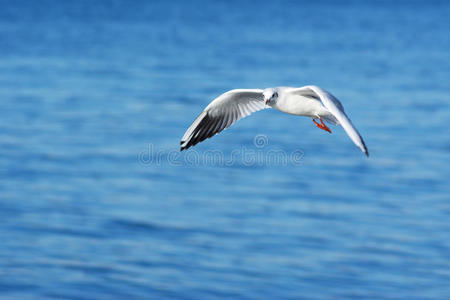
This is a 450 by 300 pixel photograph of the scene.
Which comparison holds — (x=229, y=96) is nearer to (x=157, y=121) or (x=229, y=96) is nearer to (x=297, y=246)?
(x=297, y=246)

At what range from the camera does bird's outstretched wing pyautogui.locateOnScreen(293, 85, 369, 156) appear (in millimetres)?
6656

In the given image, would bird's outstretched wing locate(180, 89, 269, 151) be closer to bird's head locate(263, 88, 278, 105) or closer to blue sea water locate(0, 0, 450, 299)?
bird's head locate(263, 88, 278, 105)

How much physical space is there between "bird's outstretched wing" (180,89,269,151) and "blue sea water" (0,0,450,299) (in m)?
7.58

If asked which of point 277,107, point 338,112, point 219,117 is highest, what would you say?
point 219,117

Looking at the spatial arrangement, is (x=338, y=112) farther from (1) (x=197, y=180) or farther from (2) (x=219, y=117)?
(1) (x=197, y=180)

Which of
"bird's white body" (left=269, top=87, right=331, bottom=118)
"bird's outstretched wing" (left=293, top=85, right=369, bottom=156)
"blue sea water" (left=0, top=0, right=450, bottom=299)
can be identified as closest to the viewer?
"bird's outstretched wing" (left=293, top=85, right=369, bottom=156)

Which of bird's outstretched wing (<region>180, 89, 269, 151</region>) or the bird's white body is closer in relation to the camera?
the bird's white body

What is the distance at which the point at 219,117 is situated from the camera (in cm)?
960

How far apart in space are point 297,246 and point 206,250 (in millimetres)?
2218

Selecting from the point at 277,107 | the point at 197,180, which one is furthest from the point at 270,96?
the point at 197,180

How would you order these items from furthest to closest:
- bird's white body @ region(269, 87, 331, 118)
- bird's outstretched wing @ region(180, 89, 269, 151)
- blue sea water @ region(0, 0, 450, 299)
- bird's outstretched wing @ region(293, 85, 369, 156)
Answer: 1. blue sea water @ region(0, 0, 450, 299)
2. bird's outstretched wing @ region(180, 89, 269, 151)
3. bird's white body @ region(269, 87, 331, 118)
4. bird's outstretched wing @ region(293, 85, 369, 156)

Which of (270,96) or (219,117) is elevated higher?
(219,117)

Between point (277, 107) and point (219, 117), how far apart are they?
79.1 inches

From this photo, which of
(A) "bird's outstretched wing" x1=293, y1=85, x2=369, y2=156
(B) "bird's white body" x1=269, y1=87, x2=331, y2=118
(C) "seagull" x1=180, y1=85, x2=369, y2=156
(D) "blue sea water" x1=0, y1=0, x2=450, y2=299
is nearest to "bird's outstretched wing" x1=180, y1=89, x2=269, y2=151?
(C) "seagull" x1=180, y1=85, x2=369, y2=156
